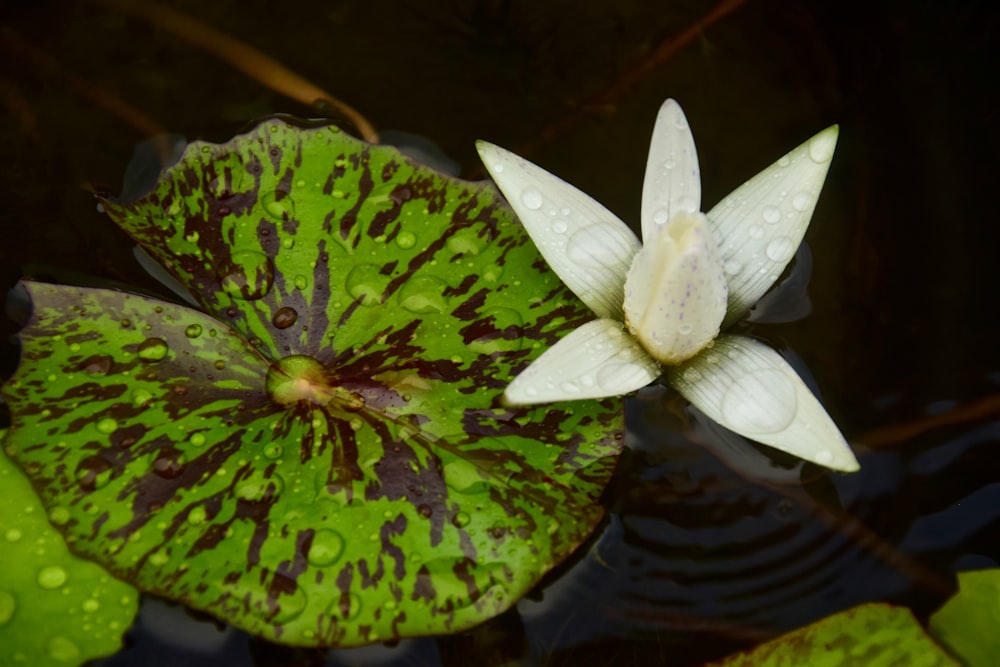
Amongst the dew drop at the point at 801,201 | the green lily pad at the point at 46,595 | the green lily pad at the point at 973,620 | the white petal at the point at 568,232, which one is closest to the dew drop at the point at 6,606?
the green lily pad at the point at 46,595

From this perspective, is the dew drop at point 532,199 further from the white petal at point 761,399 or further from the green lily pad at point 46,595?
the green lily pad at point 46,595

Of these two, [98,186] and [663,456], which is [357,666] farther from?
[98,186]

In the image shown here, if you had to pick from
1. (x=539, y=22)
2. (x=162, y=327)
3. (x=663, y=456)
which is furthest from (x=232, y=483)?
(x=539, y=22)

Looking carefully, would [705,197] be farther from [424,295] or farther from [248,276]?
[248,276]

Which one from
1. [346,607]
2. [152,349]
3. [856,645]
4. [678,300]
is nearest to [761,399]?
[678,300]

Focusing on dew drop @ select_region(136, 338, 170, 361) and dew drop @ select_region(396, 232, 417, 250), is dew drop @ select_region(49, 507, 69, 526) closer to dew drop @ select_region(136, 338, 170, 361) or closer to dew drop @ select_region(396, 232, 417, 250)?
dew drop @ select_region(136, 338, 170, 361)
